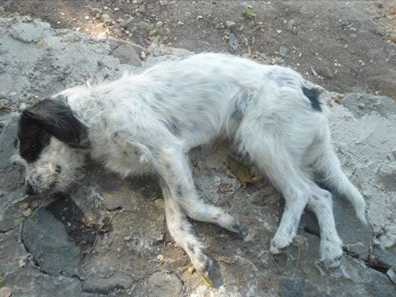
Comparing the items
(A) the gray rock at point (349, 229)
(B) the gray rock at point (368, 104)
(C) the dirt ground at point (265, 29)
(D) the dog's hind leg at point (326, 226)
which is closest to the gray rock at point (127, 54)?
(C) the dirt ground at point (265, 29)

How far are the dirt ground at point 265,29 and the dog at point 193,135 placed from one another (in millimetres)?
1600

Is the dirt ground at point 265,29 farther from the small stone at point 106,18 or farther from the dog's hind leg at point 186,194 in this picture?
the dog's hind leg at point 186,194

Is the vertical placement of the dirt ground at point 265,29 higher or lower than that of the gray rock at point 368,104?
lower

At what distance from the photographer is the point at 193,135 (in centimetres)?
444

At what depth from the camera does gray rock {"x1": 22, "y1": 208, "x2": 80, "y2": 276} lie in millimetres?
3848

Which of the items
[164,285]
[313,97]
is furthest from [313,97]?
[164,285]

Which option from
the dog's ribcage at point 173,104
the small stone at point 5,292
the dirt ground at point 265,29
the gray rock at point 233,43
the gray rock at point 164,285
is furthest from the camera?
the gray rock at point 233,43

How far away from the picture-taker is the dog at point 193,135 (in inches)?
161

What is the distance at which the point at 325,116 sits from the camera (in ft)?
14.8

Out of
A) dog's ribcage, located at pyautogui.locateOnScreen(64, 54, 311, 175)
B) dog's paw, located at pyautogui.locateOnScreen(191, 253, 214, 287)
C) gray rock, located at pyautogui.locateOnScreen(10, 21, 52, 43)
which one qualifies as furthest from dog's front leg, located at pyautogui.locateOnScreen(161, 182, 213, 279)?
gray rock, located at pyautogui.locateOnScreen(10, 21, 52, 43)

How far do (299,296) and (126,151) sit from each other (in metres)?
1.55

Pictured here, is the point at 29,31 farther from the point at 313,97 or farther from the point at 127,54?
the point at 313,97

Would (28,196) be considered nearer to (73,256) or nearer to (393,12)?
(73,256)

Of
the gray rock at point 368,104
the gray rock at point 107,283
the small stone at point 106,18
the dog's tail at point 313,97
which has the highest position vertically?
the dog's tail at point 313,97
